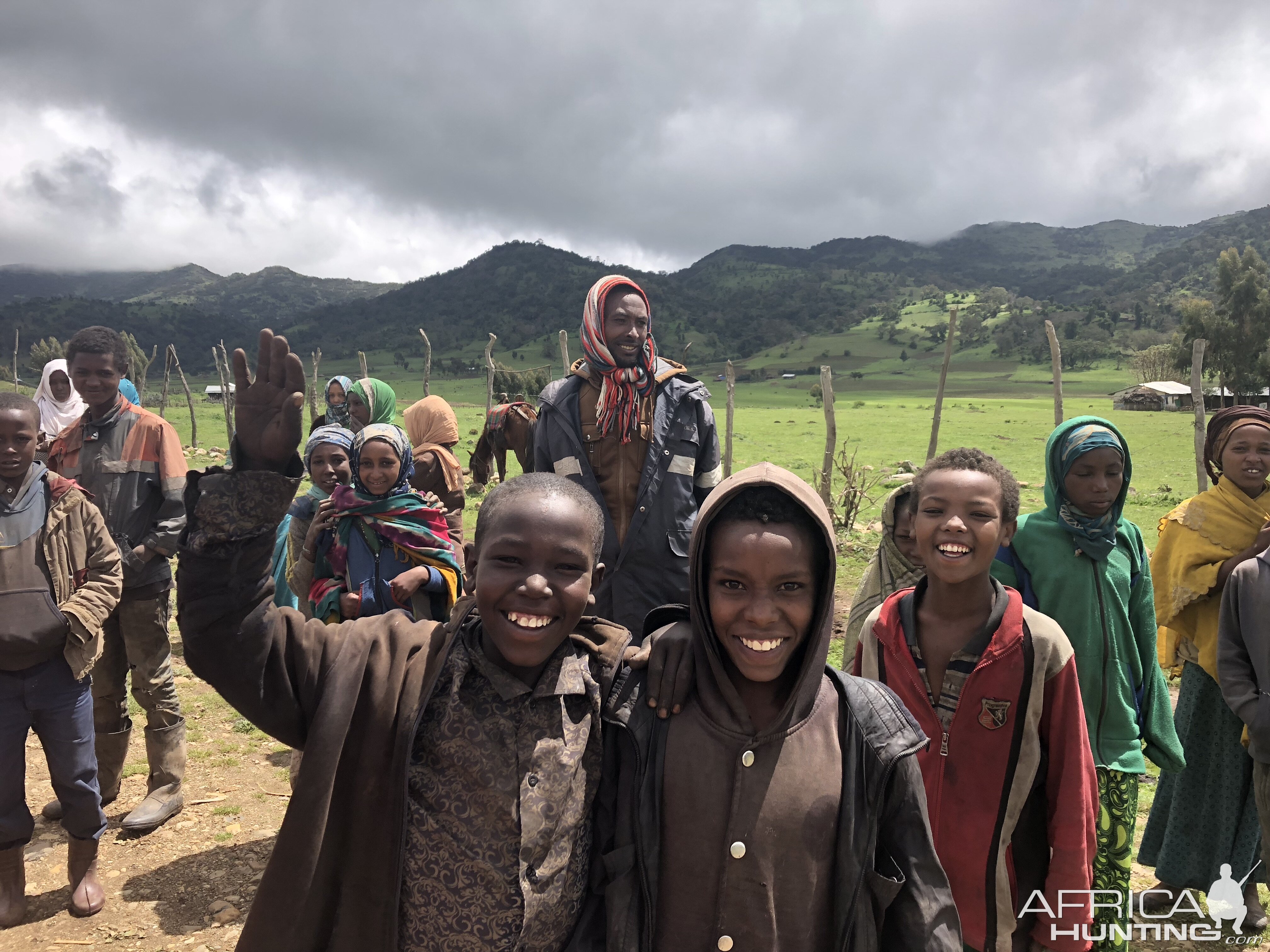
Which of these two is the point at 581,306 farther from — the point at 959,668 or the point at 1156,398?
the point at 959,668

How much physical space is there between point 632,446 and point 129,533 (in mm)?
2679

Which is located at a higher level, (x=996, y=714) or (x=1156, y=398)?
(x=1156, y=398)

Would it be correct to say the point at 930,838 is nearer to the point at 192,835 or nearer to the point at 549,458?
the point at 549,458

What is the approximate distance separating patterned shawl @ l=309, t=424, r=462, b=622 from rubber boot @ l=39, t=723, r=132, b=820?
185 cm

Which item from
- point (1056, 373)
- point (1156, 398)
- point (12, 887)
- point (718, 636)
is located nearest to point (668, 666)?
point (718, 636)

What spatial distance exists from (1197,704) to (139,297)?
244 m

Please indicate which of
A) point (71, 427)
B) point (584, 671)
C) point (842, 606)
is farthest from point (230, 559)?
point (842, 606)

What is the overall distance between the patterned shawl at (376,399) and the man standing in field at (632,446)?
1.75 meters

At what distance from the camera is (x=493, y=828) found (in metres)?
1.39

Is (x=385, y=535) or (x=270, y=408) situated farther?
(x=385, y=535)

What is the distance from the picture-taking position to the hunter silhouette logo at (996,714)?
2016mm

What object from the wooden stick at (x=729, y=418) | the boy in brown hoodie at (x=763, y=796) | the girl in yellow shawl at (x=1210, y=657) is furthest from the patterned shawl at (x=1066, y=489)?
the wooden stick at (x=729, y=418)

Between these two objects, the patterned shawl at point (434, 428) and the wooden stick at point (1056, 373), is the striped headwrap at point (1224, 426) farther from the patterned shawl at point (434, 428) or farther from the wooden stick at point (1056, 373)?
the wooden stick at point (1056, 373)

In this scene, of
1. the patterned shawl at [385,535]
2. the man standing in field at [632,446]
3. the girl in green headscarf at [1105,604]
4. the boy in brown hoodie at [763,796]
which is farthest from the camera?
the man standing in field at [632,446]
